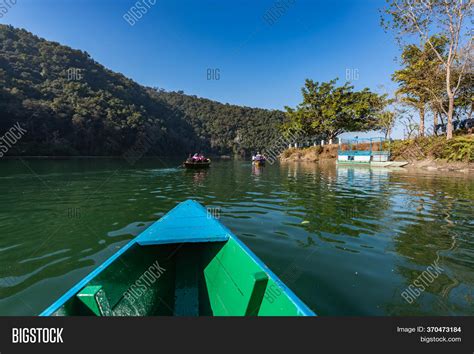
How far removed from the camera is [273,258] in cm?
463

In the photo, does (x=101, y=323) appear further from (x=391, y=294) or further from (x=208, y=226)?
(x=391, y=294)

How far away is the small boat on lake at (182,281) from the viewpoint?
2281 millimetres

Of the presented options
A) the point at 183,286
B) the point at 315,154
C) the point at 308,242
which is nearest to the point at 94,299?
the point at 183,286

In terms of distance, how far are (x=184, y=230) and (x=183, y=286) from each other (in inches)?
33.4

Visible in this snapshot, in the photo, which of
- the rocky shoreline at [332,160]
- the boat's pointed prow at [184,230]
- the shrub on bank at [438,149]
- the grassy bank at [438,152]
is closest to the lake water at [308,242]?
the boat's pointed prow at [184,230]

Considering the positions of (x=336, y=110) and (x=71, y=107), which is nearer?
(x=336, y=110)

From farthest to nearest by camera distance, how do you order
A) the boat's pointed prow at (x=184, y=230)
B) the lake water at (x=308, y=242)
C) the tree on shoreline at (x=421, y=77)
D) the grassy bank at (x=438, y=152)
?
the tree on shoreline at (x=421, y=77), the grassy bank at (x=438, y=152), the boat's pointed prow at (x=184, y=230), the lake water at (x=308, y=242)

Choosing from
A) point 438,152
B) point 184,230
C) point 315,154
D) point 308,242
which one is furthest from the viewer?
point 315,154

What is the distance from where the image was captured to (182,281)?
3781 mm

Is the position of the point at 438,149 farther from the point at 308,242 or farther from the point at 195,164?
the point at 308,242

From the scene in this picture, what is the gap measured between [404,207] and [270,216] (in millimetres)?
5011

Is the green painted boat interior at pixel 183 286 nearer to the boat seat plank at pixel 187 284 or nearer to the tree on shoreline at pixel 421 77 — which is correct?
the boat seat plank at pixel 187 284

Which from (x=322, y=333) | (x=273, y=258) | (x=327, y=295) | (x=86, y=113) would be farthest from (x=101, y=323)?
(x=86, y=113)

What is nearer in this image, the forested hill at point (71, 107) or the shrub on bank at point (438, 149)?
the shrub on bank at point (438, 149)
